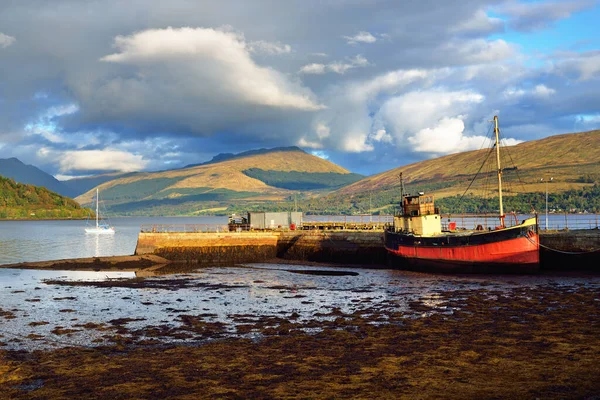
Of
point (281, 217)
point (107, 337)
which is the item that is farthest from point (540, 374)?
point (281, 217)

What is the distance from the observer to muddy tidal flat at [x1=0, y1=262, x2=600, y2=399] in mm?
19781

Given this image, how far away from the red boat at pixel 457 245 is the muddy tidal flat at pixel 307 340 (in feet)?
15.0

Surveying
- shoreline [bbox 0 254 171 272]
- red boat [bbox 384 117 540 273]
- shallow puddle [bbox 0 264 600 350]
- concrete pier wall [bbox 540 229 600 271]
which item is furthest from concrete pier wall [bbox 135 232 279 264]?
concrete pier wall [bbox 540 229 600 271]

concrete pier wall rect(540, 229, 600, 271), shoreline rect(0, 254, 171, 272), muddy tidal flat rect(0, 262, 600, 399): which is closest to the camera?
muddy tidal flat rect(0, 262, 600, 399)

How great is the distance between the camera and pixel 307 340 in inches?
1082

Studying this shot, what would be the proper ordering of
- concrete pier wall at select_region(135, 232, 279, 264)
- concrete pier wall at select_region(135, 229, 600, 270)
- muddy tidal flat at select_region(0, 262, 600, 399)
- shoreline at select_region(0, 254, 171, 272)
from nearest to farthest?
muddy tidal flat at select_region(0, 262, 600, 399)
shoreline at select_region(0, 254, 171, 272)
concrete pier wall at select_region(135, 229, 600, 270)
concrete pier wall at select_region(135, 232, 279, 264)

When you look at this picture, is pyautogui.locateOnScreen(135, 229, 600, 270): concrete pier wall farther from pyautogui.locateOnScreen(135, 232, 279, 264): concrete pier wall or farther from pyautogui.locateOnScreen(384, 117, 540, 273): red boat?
pyautogui.locateOnScreen(384, 117, 540, 273): red boat

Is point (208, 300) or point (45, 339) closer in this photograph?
point (45, 339)

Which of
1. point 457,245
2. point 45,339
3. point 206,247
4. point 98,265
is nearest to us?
point 45,339

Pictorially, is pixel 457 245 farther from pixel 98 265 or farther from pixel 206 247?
pixel 98 265

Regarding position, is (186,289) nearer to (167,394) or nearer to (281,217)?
(167,394)

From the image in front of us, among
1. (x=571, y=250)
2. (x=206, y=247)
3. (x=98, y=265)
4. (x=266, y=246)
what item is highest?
(x=206, y=247)

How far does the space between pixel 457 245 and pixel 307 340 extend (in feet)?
115

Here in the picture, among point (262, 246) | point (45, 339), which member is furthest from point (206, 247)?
point (45, 339)
